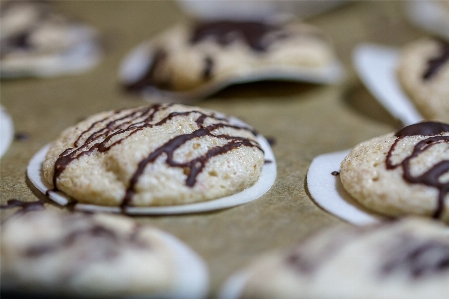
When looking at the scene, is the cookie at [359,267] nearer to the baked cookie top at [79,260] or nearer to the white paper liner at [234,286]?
the white paper liner at [234,286]

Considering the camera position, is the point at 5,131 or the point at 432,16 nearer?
the point at 5,131

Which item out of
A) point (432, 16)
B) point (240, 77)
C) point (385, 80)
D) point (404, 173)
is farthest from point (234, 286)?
point (432, 16)

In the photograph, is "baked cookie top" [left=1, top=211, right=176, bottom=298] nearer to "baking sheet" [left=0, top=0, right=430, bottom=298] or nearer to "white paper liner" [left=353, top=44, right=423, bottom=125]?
"baking sheet" [left=0, top=0, right=430, bottom=298]

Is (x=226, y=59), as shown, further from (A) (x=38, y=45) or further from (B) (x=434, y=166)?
(B) (x=434, y=166)

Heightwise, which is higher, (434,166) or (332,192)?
(434,166)

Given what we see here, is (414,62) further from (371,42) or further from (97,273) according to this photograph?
(97,273)

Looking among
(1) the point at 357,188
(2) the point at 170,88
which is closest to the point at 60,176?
(1) the point at 357,188
